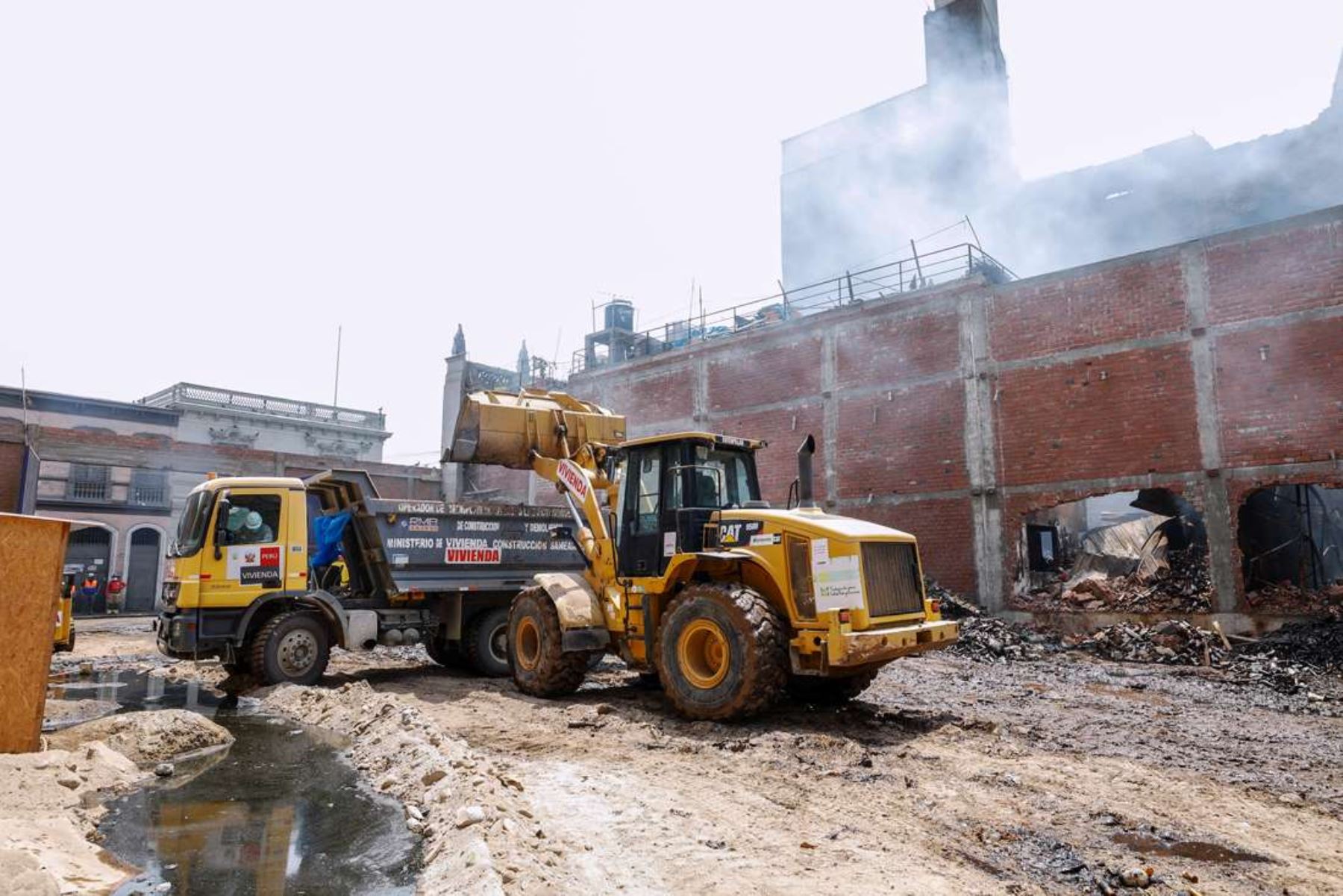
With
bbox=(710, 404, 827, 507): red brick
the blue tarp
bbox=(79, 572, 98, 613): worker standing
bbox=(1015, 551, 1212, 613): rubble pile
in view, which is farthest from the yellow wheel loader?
bbox=(79, 572, 98, 613): worker standing

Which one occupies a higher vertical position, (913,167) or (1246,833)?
(913,167)

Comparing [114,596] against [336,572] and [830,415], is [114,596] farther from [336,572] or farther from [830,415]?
[830,415]

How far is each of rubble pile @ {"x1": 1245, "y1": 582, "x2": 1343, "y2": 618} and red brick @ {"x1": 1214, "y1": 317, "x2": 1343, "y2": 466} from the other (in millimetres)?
2260

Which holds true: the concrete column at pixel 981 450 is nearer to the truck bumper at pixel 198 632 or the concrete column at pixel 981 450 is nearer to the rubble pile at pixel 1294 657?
the rubble pile at pixel 1294 657

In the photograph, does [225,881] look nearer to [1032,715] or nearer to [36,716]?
[36,716]

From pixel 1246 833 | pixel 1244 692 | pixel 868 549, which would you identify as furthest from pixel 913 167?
pixel 1246 833

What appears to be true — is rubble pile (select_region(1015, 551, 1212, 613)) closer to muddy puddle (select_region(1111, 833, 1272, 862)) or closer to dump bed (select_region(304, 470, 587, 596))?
dump bed (select_region(304, 470, 587, 596))

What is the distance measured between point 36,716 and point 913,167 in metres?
38.5

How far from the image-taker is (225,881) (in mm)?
3949

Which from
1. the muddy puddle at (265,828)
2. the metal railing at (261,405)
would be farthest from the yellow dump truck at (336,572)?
the metal railing at (261,405)

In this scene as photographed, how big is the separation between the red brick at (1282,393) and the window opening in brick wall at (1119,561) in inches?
65.3

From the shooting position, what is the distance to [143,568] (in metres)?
32.4

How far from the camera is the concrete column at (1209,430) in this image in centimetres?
1473

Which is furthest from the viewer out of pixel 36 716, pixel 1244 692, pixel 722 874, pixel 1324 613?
pixel 1324 613
